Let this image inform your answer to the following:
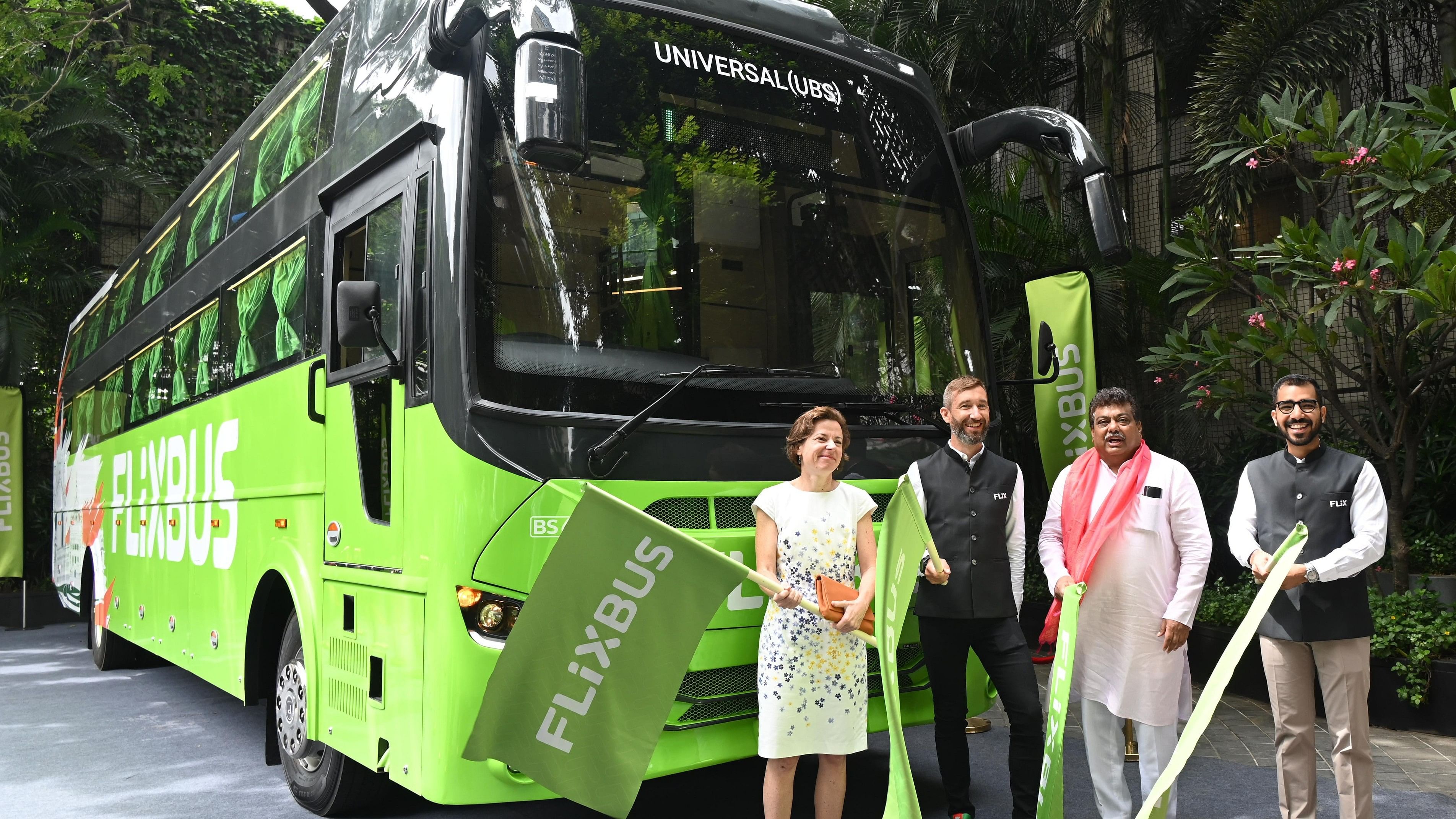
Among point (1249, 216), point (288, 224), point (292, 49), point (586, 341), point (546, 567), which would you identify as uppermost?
point (292, 49)

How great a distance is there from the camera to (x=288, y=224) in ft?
19.2

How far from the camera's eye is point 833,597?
13.5 ft

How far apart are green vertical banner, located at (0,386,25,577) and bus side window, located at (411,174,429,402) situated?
43.8 feet

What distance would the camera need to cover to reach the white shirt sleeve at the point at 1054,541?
4574 millimetres

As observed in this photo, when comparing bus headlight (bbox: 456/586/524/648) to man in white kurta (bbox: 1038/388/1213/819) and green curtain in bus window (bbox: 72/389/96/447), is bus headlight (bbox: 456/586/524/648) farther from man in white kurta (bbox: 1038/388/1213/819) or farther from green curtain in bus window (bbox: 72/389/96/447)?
green curtain in bus window (bbox: 72/389/96/447)

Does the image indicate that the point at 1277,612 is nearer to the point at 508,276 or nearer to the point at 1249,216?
the point at 508,276

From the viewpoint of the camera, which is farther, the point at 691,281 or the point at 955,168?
the point at 955,168

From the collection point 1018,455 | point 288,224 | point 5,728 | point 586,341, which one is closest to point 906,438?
point 586,341

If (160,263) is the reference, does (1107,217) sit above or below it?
below

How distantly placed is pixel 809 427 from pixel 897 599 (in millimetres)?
705

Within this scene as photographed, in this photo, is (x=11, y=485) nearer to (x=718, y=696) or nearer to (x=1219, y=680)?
(x=718, y=696)

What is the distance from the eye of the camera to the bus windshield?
4.11m

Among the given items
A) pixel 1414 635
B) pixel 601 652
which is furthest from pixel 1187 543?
pixel 1414 635

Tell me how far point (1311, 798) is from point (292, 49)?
2096cm
